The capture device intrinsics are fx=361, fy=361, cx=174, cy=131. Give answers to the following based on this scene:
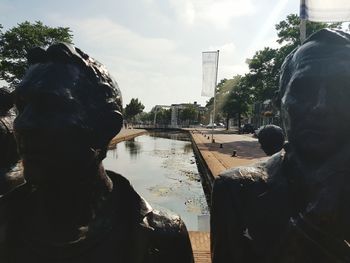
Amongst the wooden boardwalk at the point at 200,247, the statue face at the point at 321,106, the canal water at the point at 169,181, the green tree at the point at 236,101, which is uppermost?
the green tree at the point at 236,101

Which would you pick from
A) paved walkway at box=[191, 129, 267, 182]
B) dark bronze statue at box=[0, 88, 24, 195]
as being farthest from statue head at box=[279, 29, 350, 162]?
paved walkway at box=[191, 129, 267, 182]

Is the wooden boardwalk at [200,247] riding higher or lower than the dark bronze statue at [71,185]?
lower

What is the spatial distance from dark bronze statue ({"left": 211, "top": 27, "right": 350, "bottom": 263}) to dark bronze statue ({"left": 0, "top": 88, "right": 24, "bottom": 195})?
1346 mm

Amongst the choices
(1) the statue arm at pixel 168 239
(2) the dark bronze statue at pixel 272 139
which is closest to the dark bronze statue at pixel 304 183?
(1) the statue arm at pixel 168 239

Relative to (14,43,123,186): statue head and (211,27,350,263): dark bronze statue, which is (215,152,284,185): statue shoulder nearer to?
(211,27,350,263): dark bronze statue

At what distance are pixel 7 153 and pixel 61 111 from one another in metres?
1.07

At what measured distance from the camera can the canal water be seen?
11.9 meters

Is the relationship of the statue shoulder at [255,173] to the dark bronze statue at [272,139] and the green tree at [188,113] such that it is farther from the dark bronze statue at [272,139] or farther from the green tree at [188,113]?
the green tree at [188,113]

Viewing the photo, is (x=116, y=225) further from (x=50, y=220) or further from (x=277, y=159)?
(x=277, y=159)

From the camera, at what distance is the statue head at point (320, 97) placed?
3.68 feet

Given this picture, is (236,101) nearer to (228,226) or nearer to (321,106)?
(228,226)

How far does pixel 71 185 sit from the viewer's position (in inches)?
55.5

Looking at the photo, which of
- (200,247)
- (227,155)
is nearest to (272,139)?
(200,247)

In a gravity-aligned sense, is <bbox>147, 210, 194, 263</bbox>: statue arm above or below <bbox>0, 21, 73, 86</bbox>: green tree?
below
